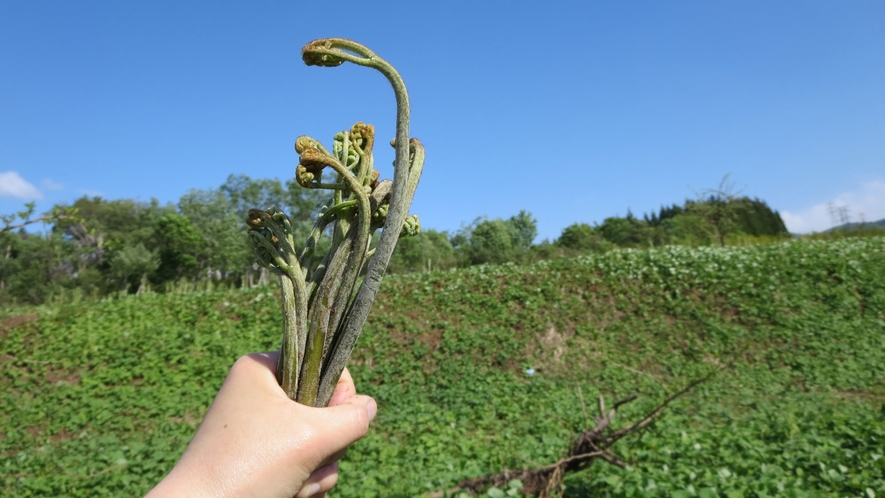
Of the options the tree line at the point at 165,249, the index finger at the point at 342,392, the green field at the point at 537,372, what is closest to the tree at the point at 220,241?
the tree line at the point at 165,249

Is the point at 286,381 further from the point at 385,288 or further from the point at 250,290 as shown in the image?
the point at 250,290

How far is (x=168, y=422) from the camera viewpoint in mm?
6457

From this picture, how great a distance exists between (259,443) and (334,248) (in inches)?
18.0

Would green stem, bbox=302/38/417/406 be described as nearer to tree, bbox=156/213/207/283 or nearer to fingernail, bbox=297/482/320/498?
fingernail, bbox=297/482/320/498

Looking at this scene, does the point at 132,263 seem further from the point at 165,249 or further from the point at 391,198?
the point at 391,198

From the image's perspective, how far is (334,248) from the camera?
3.78 ft

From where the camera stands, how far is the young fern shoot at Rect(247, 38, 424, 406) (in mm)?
1057

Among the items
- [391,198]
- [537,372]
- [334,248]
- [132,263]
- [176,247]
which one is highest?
[176,247]

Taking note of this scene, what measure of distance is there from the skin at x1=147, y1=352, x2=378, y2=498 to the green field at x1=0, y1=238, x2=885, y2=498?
2.73m

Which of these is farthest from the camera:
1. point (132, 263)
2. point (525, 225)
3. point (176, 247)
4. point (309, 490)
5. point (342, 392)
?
point (525, 225)

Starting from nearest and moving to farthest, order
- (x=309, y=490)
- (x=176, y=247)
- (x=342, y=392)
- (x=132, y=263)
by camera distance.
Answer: (x=309, y=490) < (x=342, y=392) < (x=132, y=263) < (x=176, y=247)

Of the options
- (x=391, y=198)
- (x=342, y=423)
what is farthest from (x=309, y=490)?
(x=391, y=198)

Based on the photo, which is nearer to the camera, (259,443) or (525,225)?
(259,443)

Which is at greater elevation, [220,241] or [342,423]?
[220,241]
